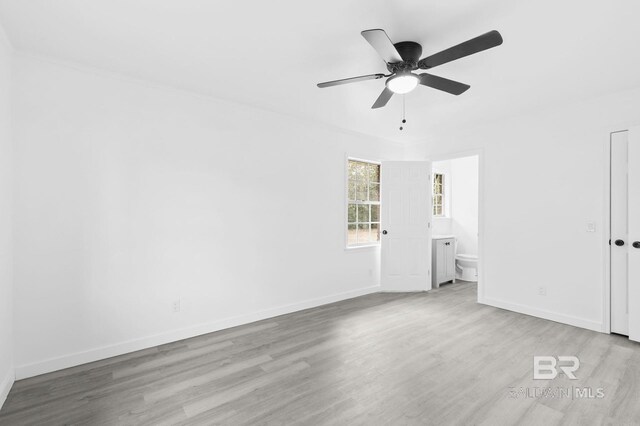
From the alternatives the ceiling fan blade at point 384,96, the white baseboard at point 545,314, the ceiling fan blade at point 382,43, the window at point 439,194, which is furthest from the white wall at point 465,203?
the ceiling fan blade at point 382,43

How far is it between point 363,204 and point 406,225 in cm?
82

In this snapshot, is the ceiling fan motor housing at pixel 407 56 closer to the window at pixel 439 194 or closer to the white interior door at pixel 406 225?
the white interior door at pixel 406 225

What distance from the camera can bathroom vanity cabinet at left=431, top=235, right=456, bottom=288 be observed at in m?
5.39

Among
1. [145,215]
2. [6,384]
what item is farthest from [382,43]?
[6,384]

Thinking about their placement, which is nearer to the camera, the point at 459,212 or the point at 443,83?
the point at 443,83

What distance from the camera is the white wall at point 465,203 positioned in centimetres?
627

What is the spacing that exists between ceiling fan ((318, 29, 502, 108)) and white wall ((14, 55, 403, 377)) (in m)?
1.68

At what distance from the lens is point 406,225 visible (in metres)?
5.14

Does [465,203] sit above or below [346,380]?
above

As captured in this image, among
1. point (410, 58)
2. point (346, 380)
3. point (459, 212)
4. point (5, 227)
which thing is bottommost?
point (346, 380)

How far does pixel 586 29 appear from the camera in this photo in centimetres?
214

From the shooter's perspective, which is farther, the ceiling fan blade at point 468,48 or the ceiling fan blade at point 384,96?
the ceiling fan blade at point 384,96

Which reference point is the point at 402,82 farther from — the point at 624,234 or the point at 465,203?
the point at 465,203

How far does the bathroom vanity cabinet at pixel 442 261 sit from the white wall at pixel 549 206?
1052 millimetres
